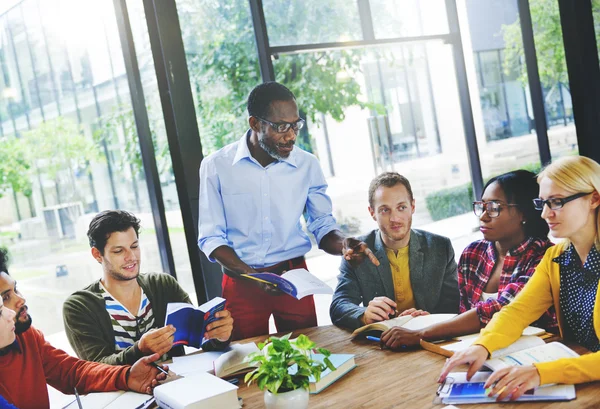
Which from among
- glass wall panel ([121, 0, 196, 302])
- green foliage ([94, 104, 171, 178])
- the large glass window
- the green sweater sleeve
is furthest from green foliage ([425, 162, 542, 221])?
the green sweater sleeve

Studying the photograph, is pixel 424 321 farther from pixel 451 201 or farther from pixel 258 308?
pixel 451 201

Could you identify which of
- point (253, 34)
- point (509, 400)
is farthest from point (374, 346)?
point (253, 34)

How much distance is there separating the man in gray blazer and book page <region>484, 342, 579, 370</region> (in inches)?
35.7

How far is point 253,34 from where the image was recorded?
3.89 metres

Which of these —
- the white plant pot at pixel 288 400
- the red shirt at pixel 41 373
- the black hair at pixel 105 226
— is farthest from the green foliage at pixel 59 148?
the white plant pot at pixel 288 400

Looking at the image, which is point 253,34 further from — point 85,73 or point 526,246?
point 526,246

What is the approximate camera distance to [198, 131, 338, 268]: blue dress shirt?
299 cm

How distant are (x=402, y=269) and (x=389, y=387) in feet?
3.30

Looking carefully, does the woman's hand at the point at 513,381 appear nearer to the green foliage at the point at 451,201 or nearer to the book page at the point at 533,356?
the book page at the point at 533,356

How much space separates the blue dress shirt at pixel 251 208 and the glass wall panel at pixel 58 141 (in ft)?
2.98

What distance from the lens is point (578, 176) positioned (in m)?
1.92

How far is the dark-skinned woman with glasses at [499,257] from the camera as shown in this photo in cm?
211

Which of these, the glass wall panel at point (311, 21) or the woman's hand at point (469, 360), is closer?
the woman's hand at point (469, 360)

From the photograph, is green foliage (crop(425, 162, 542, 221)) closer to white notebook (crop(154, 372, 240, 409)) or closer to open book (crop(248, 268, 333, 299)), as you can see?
open book (crop(248, 268, 333, 299))
